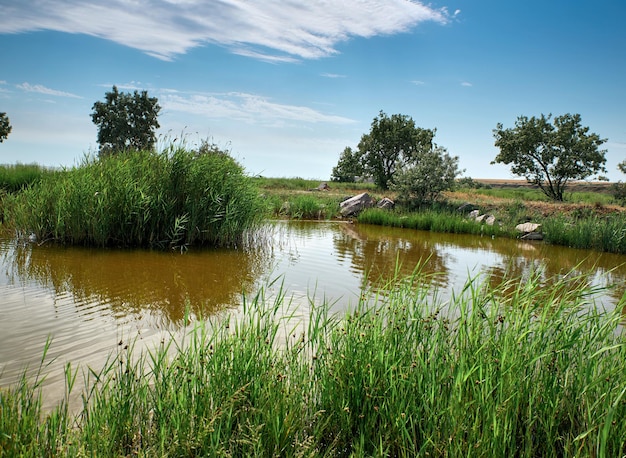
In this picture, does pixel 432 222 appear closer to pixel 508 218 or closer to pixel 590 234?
pixel 508 218

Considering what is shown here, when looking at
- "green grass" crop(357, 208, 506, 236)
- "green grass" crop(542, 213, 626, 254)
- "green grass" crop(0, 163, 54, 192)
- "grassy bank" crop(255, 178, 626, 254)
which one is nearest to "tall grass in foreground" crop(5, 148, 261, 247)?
"grassy bank" crop(255, 178, 626, 254)

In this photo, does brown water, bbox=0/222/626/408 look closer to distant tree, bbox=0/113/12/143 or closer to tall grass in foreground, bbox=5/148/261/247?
tall grass in foreground, bbox=5/148/261/247

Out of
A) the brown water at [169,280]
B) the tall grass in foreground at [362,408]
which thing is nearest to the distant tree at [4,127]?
the brown water at [169,280]

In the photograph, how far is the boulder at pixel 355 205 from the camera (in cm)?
2383

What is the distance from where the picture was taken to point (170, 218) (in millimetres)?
11188

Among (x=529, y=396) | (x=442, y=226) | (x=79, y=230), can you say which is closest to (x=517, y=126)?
(x=442, y=226)

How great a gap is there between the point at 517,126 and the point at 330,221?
16.1 metres

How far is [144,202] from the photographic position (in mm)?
10461

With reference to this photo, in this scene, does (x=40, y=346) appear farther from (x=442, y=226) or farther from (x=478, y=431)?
(x=442, y=226)

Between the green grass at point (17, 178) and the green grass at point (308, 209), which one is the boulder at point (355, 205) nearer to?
the green grass at point (308, 209)

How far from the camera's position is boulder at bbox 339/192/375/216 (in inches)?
938

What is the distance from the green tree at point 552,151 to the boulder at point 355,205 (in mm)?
11348

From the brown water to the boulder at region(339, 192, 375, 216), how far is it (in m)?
8.38

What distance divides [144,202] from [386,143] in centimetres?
3174
